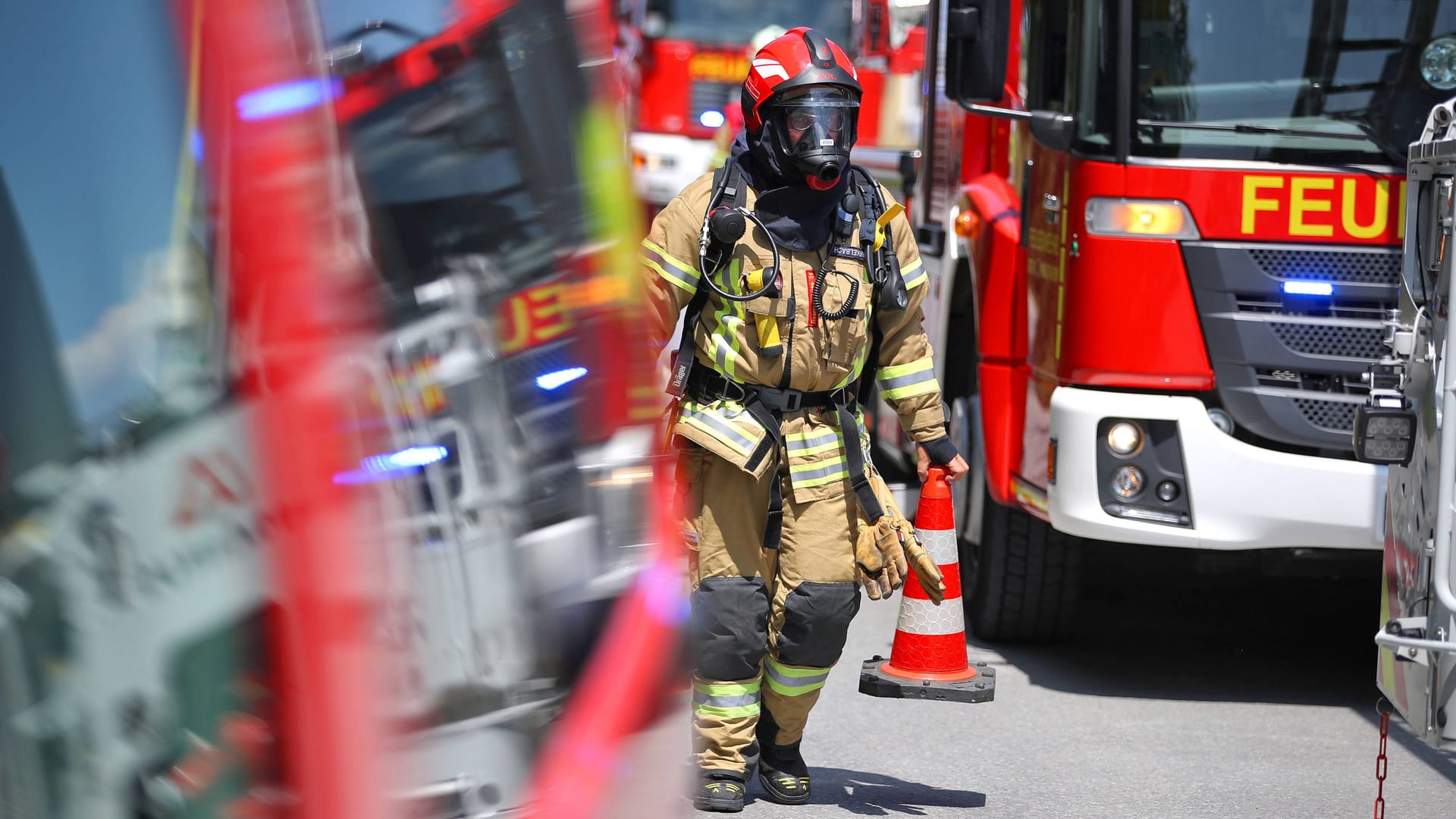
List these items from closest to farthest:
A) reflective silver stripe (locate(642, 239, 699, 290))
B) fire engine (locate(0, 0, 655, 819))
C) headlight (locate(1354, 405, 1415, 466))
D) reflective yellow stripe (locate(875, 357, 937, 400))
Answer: fire engine (locate(0, 0, 655, 819)), headlight (locate(1354, 405, 1415, 466)), reflective silver stripe (locate(642, 239, 699, 290)), reflective yellow stripe (locate(875, 357, 937, 400))

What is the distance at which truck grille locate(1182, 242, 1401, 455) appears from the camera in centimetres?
557

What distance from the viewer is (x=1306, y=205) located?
557 centimetres

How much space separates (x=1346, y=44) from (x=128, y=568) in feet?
15.9

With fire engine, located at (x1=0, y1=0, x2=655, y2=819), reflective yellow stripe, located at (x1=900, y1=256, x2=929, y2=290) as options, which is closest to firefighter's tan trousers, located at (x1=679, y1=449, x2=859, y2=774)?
reflective yellow stripe, located at (x1=900, y1=256, x2=929, y2=290)

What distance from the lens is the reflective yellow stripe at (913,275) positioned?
4617 millimetres

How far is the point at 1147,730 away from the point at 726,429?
6.53 feet

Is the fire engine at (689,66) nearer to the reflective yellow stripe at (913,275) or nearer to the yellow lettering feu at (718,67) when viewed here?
the yellow lettering feu at (718,67)

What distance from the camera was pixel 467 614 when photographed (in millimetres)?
1934

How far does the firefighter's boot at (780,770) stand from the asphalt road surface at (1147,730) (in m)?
0.05

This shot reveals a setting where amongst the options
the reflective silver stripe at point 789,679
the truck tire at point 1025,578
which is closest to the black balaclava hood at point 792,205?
the reflective silver stripe at point 789,679

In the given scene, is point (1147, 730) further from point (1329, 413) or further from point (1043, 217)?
point (1043, 217)

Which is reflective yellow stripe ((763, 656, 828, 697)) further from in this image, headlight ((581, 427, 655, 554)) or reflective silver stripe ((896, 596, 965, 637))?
headlight ((581, 427, 655, 554))

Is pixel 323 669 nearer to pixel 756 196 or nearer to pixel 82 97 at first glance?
pixel 82 97

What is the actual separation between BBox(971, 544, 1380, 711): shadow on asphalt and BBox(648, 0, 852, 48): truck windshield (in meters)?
8.04
